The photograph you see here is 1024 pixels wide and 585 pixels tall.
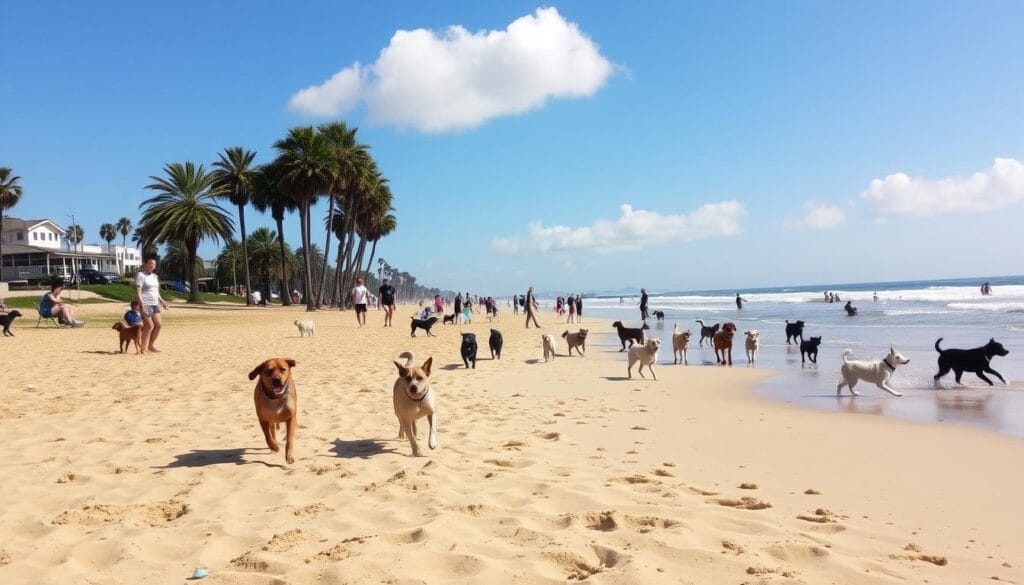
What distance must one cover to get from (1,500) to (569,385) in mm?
7572

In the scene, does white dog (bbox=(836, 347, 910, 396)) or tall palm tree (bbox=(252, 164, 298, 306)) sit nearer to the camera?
white dog (bbox=(836, 347, 910, 396))

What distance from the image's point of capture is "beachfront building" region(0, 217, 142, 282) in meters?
61.7

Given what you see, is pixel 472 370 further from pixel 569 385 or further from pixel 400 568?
pixel 400 568

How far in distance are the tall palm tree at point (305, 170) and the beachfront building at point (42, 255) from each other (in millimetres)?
19190

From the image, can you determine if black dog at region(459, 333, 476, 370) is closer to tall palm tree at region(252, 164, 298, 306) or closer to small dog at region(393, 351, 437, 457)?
small dog at region(393, 351, 437, 457)

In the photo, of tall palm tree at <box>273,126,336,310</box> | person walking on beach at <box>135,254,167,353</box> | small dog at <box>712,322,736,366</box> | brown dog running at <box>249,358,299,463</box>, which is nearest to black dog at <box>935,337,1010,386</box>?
small dog at <box>712,322,736,366</box>

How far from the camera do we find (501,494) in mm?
4219

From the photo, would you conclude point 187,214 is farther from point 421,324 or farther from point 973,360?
point 973,360

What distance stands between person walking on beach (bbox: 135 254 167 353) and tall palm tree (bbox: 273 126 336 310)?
27598mm

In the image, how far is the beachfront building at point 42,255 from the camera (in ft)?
202

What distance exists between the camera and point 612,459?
5.33 metres

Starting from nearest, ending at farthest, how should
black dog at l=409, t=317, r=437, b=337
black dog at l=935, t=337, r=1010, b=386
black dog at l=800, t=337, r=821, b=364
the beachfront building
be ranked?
black dog at l=935, t=337, r=1010, b=386
black dog at l=800, t=337, r=821, b=364
black dog at l=409, t=317, r=437, b=337
the beachfront building

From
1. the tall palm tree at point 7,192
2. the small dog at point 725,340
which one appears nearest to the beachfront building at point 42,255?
the tall palm tree at point 7,192

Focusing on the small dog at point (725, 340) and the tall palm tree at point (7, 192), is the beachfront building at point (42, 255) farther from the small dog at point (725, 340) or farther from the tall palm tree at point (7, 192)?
the small dog at point (725, 340)
